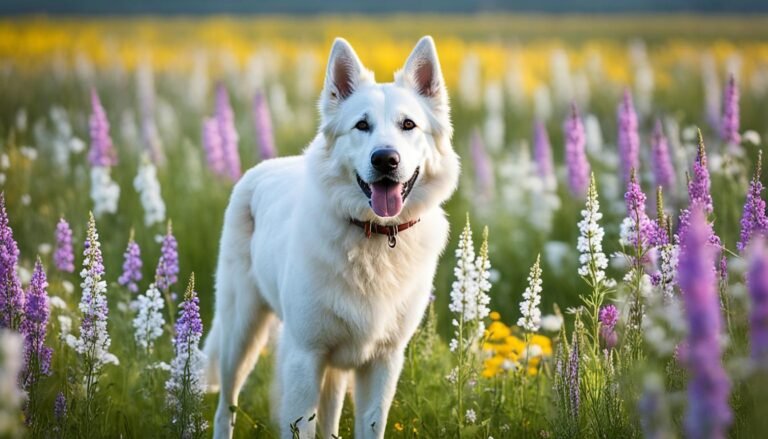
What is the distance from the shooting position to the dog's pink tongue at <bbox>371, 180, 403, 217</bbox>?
3.75 metres

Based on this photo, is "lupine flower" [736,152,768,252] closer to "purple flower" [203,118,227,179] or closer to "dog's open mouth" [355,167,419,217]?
"dog's open mouth" [355,167,419,217]

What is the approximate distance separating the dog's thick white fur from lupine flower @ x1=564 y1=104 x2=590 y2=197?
2582 mm

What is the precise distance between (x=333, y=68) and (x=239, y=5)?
3148 centimetres

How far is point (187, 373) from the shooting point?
11.3 feet

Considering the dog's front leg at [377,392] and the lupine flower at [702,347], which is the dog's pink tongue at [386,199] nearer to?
the dog's front leg at [377,392]

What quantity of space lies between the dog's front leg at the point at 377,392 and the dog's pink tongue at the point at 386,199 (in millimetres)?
712

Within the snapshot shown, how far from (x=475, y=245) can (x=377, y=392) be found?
4.41 m

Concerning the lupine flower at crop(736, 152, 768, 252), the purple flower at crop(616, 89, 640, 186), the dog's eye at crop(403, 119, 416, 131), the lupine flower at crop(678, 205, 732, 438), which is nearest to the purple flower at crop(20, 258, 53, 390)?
the dog's eye at crop(403, 119, 416, 131)

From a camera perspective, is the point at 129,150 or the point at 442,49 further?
the point at 442,49

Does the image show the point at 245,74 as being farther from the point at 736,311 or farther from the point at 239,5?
the point at 239,5

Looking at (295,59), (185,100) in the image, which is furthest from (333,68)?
(295,59)

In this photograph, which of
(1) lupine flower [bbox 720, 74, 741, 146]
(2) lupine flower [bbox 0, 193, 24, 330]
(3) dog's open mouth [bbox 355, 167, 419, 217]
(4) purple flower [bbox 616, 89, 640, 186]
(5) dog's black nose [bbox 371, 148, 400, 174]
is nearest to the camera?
(2) lupine flower [bbox 0, 193, 24, 330]

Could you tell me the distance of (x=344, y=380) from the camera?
4.18m

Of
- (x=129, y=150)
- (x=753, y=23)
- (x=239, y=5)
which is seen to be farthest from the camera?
(x=239, y=5)
